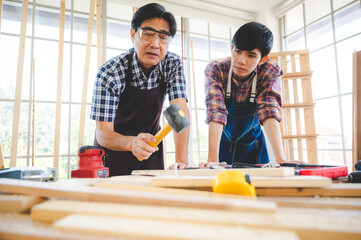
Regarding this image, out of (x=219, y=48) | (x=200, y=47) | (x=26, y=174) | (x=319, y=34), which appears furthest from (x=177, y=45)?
(x=26, y=174)

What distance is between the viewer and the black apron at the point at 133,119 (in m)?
1.83

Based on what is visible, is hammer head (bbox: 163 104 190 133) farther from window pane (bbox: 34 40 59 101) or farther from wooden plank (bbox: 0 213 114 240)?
window pane (bbox: 34 40 59 101)

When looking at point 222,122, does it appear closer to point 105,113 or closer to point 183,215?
point 105,113

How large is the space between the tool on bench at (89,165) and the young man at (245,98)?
2.48 feet

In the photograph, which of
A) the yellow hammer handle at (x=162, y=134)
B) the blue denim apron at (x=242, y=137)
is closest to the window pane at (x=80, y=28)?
the blue denim apron at (x=242, y=137)

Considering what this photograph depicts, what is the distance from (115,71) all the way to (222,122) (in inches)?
35.5

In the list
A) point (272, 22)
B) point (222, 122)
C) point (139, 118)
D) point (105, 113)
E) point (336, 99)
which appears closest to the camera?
point (105, 113)

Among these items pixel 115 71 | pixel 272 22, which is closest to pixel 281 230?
pixel 115 71

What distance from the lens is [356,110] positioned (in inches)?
114

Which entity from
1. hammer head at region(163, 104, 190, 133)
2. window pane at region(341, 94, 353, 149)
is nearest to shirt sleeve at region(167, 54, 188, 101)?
hammer head at region(163, 104, 190, 133)

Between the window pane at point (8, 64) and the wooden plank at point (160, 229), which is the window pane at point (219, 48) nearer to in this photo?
the window pane at point (8, 64)

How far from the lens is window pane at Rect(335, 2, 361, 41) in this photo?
3.41 meters

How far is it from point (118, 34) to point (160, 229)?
4070 millimetres

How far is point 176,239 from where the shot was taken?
389 mm
